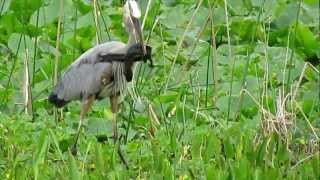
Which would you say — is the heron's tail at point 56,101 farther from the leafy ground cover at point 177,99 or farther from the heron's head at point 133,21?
the heron's head at point 133,21

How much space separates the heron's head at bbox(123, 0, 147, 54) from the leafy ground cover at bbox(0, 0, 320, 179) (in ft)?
1.53

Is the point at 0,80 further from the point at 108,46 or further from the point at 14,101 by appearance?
the point at 108,46

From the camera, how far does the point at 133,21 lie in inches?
219

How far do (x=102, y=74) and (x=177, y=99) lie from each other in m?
0.68

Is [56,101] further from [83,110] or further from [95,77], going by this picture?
[95,77]

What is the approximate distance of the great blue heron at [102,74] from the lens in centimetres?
560

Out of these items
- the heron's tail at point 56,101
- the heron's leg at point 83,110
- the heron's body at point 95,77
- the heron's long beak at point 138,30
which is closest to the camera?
the heron's long beak at point 138,30

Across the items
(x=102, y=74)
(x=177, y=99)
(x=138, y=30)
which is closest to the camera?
(x=138, y=30)

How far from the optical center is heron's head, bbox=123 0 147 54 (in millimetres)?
5523

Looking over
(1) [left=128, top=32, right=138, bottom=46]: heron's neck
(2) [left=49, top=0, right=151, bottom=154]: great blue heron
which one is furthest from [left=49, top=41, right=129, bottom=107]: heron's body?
(1) [left=128, top=32, right=138, bottom=46]: heron's neck

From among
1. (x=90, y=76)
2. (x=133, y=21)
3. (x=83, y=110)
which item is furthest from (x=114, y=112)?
(x=133, y=21)

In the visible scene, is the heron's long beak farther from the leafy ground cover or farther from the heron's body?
the leafy ground cover

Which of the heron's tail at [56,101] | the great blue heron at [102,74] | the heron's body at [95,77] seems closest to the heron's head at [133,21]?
the great blue heron at [102,74]

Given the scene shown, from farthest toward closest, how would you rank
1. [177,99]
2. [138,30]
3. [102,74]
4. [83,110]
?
[177,99]
[83,110]
[102,74]
[138,30]
